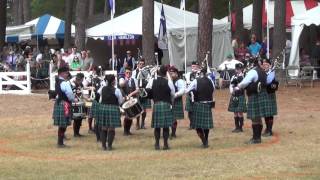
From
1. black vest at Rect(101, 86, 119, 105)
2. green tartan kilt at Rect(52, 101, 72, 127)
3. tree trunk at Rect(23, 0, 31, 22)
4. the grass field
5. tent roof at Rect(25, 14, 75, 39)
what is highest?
tree trunk at Rect(23, 0, 31, 22)

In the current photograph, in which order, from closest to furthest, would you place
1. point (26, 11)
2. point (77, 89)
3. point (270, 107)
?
point (270, 107), point (77, 89), point (26, 11)

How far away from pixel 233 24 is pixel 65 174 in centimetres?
2538

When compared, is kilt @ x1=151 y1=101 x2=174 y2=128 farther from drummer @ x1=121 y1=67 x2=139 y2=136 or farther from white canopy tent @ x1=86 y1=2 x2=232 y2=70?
white canopy tent @ x1=86 y1=2 x2=232 y2=70

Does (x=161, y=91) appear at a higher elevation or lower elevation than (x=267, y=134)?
higher

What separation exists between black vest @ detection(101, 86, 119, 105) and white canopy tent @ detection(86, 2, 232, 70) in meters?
14.1

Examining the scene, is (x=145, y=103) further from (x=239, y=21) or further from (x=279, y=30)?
(x=239, y=21)

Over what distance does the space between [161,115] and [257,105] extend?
1.98m

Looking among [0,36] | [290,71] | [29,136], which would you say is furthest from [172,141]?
[0,36]

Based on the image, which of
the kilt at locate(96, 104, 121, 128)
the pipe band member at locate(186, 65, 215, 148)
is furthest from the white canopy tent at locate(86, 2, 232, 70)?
the kilt at locate(96, 104, 121, 128)

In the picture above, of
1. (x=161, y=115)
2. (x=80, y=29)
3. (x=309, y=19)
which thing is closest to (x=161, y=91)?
(x=161, y=115)

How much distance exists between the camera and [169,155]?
1152cm

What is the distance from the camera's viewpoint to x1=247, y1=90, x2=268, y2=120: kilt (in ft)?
41.6

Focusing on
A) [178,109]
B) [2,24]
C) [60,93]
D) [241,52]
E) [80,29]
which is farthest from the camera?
[2,24]

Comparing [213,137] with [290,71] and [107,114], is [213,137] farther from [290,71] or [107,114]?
[290,71]
